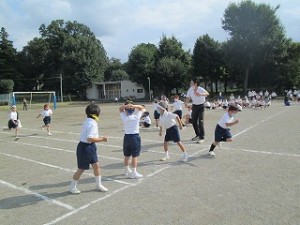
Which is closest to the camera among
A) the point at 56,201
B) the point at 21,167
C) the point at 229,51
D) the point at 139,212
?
the point at 139,212

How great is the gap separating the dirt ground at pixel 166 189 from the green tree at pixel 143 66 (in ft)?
177

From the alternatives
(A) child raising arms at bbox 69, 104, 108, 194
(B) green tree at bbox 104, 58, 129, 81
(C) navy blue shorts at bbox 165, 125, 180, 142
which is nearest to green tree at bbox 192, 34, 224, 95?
(B) green tree at bbox 104, 58, 129, 81

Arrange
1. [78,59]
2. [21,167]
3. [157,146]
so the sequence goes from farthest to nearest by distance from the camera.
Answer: [78,59], [157,146], [21,167]

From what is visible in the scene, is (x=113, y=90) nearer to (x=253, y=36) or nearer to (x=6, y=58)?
(x=6, y=58)

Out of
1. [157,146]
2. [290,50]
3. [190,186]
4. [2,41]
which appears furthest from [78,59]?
[190,186]

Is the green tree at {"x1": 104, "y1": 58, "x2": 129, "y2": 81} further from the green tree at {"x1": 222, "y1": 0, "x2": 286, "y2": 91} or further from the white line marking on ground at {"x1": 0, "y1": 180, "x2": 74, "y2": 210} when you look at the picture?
the white line marking on ground at {"x1": 0, "y1": 180, "x2": 74, "y2": 210}

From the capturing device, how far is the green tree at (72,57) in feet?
234

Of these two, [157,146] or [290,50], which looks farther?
[290,50]

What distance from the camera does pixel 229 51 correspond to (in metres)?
51.7

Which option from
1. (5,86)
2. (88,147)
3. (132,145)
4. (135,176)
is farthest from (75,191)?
(5,86)

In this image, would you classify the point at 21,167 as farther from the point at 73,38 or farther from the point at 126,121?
the point at 73,38

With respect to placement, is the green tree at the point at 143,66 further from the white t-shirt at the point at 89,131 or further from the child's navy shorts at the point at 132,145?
the white t-shirt at the point at 89,131

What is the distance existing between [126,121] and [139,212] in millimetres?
2358

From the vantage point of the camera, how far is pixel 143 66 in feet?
207
